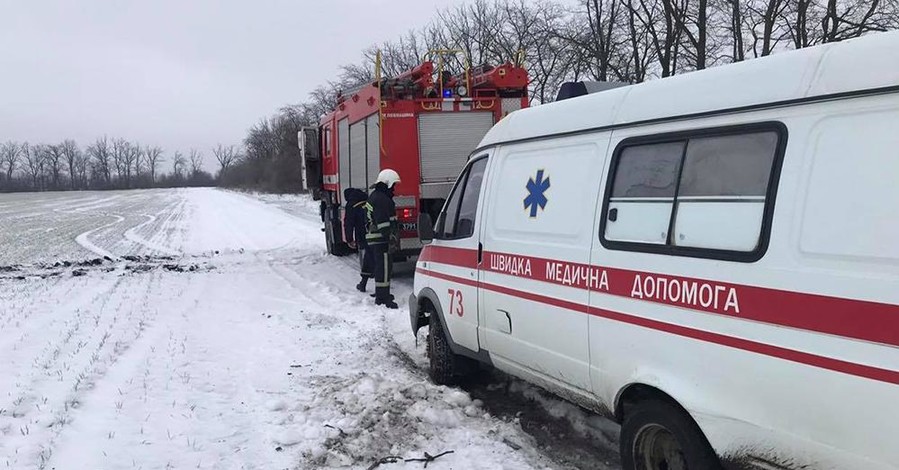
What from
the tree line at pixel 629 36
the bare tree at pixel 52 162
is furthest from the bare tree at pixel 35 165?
the tree line at pixel 629 36

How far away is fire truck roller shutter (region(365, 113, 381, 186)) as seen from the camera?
33.6 feet

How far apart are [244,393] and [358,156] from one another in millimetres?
6740

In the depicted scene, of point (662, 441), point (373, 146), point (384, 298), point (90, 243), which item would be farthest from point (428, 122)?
point (90, 243)

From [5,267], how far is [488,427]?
12.4 metres

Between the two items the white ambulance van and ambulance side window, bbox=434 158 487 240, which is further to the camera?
ambulance side window, bbox=434 158 487 240

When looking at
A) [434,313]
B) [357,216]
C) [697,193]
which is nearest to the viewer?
[697,193]

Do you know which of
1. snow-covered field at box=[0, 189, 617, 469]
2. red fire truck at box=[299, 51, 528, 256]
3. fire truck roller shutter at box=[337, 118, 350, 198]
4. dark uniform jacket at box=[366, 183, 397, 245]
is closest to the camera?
snow-covered field at box=[0, 189, 617, 469]

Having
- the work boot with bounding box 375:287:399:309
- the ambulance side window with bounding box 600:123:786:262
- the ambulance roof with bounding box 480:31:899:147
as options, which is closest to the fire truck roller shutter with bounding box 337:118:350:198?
the work boot with bounding box 375:287:399:309

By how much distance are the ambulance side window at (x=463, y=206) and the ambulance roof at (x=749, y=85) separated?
41.7 inches

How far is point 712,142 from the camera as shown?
10.2 ft

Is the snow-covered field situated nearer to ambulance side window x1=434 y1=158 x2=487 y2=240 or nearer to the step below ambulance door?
the step below ambulance door

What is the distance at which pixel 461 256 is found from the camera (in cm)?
523

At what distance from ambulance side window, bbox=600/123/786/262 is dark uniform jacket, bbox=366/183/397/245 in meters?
5.64

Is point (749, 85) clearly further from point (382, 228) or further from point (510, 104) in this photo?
point (510, 104)
